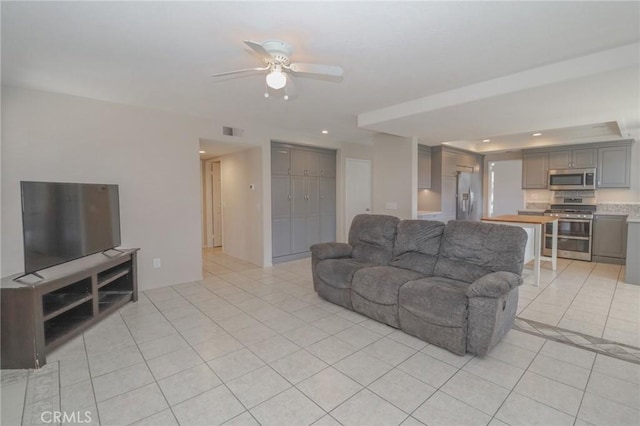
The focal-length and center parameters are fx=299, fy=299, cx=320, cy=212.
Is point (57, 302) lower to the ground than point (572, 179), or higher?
lower

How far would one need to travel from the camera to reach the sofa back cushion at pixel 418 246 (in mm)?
3248

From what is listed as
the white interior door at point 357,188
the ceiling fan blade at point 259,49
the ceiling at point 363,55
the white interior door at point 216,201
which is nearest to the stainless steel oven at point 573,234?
the ceiling at point 363,55

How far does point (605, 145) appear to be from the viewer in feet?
18.4

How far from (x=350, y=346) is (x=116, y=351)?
6.54 ft

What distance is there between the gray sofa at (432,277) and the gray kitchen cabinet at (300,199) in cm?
197

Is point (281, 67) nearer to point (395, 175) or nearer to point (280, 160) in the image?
point (280, 160)

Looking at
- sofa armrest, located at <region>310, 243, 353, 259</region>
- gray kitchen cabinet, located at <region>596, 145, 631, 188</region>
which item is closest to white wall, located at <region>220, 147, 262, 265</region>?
sofa armrest, located at <region>310, 243, 353, 259</region>

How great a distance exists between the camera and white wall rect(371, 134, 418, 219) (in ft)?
16.8

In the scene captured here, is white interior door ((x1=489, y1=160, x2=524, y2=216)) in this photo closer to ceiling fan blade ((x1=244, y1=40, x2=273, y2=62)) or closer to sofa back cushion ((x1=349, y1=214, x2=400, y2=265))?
sofa back cushion ((x1=349, y1=214, x2=400, y2=265))

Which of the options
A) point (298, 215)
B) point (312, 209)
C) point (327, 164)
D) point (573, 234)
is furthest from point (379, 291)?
Answer: point (573, 234)

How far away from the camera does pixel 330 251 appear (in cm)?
379

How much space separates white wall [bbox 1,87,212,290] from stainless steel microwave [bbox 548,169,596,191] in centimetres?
673

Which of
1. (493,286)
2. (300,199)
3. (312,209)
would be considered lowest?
(493,286)

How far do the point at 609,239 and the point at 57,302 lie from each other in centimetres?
810
